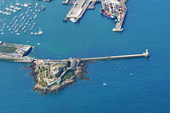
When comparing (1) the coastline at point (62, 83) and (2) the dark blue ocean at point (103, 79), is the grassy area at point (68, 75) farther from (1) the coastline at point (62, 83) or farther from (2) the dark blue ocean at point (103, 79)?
(2) the dark blue ocean at point (103, 79)

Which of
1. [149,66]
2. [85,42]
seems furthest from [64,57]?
[149,66]

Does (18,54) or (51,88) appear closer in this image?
(51,88)

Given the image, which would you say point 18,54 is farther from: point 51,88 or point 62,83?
point 62,83

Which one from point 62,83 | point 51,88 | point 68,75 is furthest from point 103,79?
point 51,88

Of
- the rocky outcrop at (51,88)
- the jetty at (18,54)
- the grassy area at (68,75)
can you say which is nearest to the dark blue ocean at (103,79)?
the rocky outcrop at (51,88)

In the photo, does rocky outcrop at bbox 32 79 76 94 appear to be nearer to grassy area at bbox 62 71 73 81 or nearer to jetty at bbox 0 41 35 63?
grassy area at bbox 62 71 73 81

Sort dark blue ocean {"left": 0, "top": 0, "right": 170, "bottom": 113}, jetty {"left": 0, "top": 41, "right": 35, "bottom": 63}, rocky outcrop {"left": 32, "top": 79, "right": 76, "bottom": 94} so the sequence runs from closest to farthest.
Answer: dark blue ocean {"left": 0, "top": 0, "right": 170, "bottom": 113}, rocky outcrop {"left": 32, "top": 79, "right": 76, "bottom": 94}, jetty {"left": 0, "top": 41, "right": 35, "bottom": 63}

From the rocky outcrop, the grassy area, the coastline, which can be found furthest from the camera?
the grassy area

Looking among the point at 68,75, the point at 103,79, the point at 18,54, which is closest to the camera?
the point at 103,79

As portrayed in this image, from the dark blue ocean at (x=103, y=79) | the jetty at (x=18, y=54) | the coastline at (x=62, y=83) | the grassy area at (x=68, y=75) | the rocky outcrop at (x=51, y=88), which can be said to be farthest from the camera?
the jetty at (x=18, y=54)

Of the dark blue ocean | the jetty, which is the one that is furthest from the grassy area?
the jetty

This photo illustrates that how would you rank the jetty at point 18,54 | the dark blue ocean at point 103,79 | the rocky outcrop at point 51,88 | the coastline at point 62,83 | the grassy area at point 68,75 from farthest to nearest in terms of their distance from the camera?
the jetty at point 18,54
the grassy area at point 68,75
the coastline at point 62,83
the rocky outcrop at point 51,88
the dark blue ocean at point 103,79
